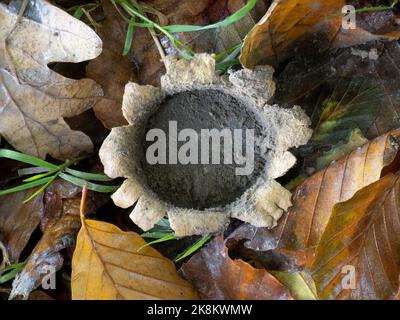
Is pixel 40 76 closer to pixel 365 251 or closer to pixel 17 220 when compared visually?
pixel 17 220

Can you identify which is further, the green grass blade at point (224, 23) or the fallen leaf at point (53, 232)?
the fallen leaf at point (53, 232)

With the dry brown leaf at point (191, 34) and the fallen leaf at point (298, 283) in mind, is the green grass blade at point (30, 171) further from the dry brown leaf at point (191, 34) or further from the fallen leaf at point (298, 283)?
the fallen leaf at point (298, 283)

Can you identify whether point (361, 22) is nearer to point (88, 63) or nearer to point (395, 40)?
point (395, 40)

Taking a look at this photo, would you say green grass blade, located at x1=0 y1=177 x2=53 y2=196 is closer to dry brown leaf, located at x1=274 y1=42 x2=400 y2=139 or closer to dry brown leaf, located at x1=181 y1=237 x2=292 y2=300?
dry brown leaf, located at x1=181 y1=237 x2=292 y2=300

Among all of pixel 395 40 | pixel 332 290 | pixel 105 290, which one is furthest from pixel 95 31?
pixel 332 290

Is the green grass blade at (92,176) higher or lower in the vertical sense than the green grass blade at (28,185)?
higher

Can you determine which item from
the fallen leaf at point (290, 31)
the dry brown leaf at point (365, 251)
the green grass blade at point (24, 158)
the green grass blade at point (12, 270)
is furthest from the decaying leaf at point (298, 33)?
the green grass blade at point (12, 270)

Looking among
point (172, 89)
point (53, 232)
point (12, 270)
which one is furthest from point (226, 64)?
A: point (12, 270)
